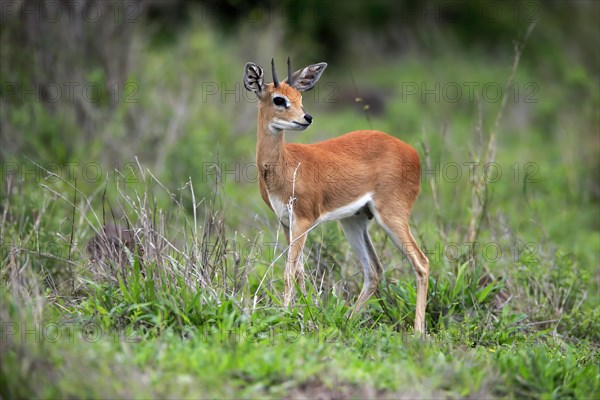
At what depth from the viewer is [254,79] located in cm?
701

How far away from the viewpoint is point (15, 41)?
12.2m

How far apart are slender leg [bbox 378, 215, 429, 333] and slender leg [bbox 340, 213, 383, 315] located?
0.39 meters

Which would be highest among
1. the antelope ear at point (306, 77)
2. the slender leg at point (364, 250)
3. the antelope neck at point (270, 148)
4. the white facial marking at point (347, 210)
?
the antelope ear at point (306, 77)

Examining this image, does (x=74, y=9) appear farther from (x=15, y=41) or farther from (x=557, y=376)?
(x=557, y=376)

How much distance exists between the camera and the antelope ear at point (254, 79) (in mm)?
6953

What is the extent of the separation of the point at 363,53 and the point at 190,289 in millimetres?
18946

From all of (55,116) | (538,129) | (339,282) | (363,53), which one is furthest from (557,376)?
(363,53)

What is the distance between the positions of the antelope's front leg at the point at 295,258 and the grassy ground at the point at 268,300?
0.14m

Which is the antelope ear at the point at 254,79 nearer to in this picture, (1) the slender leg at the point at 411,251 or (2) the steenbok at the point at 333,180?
(2) the steenbok at the point at 333,180

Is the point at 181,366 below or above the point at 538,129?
above

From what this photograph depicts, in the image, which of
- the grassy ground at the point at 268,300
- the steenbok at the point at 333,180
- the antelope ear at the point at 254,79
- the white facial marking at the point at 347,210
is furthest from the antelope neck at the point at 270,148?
the white facial marking at the point at 347,210

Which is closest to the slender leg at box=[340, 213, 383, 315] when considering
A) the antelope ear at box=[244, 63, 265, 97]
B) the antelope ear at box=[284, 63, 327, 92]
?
the antelope ear at box=[284, 63, 327, 92]

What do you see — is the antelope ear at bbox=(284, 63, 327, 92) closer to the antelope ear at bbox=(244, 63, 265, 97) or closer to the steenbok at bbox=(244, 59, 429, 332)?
the steenbok at bbox=(244, 59, 429, 332)

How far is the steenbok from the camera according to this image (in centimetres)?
684
